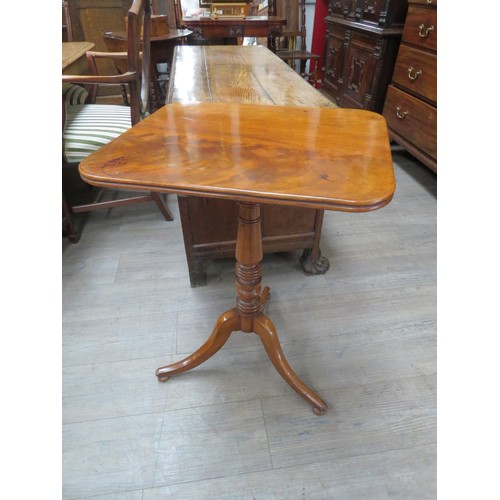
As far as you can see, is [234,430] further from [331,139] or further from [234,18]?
[234,18]

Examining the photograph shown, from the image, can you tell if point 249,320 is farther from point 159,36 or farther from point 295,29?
point 295,29

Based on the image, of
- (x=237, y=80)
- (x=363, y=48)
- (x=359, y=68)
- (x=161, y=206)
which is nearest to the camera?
(x=237, y=80)

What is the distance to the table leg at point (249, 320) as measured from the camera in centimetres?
87

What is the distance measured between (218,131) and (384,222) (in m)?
1.43

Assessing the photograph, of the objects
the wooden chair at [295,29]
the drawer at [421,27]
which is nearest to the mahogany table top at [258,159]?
the drawer at [421,27]

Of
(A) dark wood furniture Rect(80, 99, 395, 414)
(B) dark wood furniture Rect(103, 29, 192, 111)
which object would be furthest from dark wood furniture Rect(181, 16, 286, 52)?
(A) dark wood furniture Rect(80, 99, 395, 414)

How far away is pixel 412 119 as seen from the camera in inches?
83.5

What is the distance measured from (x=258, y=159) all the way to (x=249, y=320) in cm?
55

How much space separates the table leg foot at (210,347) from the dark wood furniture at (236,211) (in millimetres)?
425

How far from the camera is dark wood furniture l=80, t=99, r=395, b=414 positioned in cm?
53

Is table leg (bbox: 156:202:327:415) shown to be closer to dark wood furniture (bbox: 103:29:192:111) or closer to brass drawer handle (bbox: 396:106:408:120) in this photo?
brass drawer handle (bbox: 396:106:408:120)

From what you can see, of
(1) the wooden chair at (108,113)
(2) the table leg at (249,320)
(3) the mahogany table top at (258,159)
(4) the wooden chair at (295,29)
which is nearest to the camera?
(3) the mahogany table top at (258,159)

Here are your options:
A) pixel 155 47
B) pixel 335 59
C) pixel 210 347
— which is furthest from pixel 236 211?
pixel 335 59

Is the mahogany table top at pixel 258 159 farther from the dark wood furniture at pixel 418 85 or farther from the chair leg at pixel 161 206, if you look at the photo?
the dark wood furniture at pixel 418 85
